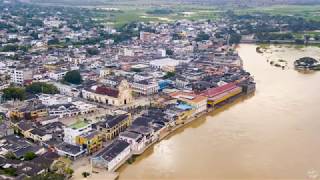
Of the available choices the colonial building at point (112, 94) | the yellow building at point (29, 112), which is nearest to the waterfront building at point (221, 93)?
the colonial building at point (112, 94)

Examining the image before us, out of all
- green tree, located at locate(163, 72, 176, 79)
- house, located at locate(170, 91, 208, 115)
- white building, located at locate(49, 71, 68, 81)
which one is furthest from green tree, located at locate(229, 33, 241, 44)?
house, located at locate(170, 91, 208, 115)

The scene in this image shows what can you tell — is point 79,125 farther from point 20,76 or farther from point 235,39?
point 235,39

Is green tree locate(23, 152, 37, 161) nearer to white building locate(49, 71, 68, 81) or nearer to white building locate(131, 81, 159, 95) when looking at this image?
white building locate(131, 81, 159, 95)

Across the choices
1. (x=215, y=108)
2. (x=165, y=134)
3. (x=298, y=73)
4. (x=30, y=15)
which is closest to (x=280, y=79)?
(x=298, y=73)

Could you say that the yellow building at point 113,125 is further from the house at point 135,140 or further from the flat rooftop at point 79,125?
the house at point 135,140

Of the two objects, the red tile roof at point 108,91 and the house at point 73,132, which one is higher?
the red tile roof at point 108,91

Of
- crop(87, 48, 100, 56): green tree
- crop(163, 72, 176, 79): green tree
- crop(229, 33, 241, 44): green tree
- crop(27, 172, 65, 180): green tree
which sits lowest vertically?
crop(27, 172, 65, 180): green tree
